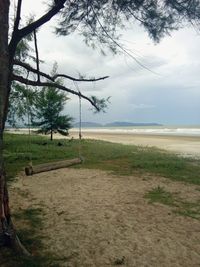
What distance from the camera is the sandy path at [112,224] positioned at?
5.02 meters

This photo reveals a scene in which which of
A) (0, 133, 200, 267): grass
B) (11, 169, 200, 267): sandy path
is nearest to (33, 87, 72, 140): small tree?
(0, 133, 200, 267): grass

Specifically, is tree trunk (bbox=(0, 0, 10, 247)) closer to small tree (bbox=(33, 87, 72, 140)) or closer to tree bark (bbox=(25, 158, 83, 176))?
tree bark (bbox=(25, 158, 83, 176))

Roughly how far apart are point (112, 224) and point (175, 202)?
6.68 feet

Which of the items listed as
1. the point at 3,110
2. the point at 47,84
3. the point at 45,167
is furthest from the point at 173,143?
the point at 3,110

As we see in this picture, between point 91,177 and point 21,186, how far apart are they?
1.98 metres

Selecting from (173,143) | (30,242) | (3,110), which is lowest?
(30,242)

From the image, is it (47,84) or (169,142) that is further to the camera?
(169,142)

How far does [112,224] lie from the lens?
611 cm

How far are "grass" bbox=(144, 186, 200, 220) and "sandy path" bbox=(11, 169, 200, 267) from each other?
0.20m

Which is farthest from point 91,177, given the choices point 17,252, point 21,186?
point 17,252

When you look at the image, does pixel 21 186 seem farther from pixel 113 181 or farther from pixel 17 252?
pixel 17 252

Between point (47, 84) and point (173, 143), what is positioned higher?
point (47, 84)

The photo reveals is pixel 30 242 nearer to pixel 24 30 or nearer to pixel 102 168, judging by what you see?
pixel 24 30

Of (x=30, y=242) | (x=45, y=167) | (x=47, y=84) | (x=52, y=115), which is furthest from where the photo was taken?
(x=52, y=115)
